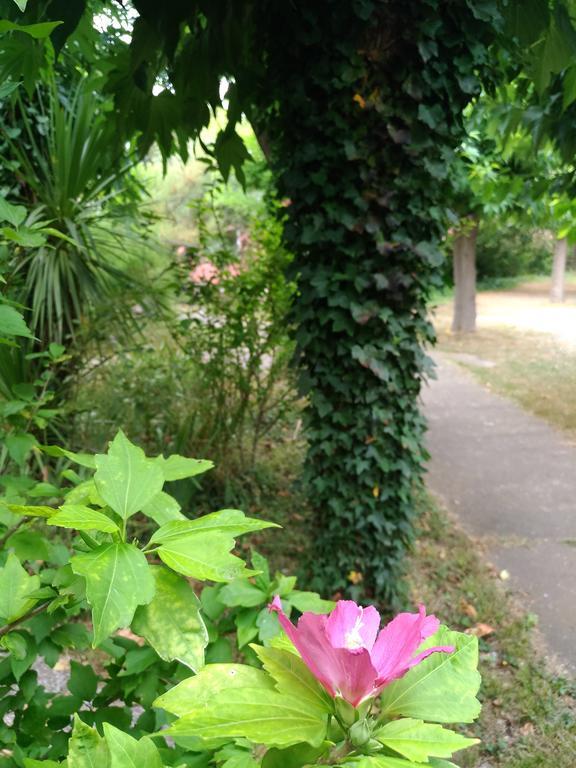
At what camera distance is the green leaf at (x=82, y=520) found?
0.58 meters

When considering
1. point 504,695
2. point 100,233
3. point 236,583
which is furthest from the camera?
point 100,233

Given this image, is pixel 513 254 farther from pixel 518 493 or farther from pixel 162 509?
pixel 162 509

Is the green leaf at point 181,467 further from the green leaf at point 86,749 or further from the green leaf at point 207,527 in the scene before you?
the green leaf at point 86,749

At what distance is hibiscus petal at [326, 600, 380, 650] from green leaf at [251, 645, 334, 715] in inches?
1.4

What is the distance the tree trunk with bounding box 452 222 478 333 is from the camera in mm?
13594

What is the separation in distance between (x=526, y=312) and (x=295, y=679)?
1890 centimetres

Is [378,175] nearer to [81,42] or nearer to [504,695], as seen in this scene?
[81,42]

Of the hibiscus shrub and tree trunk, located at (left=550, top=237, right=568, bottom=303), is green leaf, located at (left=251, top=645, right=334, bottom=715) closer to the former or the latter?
the hibiscus shrub

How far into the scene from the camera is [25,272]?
A: 3.50 metres

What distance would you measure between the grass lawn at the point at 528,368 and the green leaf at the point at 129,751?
690 cm

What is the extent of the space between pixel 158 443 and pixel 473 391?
19.3 feet

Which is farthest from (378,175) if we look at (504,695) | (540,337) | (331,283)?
(540,337)

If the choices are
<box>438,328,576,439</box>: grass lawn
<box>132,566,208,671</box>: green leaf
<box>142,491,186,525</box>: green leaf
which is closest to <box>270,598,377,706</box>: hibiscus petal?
<box>132,566,208,671</box>: green leaf

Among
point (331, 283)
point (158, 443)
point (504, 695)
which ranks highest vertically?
point (331, 283)
